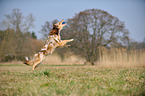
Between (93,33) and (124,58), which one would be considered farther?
(93,33)

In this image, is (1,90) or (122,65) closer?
(1,90)

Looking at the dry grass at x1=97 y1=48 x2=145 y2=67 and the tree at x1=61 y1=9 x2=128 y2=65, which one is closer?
the dry grass at x1=97 y1=48 x2=145 y2=67

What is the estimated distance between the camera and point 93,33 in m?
17.8

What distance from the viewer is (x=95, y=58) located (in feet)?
58.1

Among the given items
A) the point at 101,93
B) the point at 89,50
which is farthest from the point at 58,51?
the point at 101,93

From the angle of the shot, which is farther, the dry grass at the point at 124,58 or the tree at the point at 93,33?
the tree at the point at 93,33

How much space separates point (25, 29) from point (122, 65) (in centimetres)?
2012

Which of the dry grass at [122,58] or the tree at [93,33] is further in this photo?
the tree at [93,33]

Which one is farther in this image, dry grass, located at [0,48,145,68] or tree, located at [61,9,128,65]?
tree, located at [61,9,128,65]

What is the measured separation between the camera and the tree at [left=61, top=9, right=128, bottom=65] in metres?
17.7

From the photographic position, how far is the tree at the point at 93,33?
17672mm

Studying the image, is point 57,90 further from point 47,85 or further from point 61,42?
point 61,42

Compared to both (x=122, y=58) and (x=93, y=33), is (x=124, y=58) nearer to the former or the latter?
(x=122, y=58)

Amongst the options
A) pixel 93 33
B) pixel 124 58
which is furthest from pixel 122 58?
pixel 93 33
